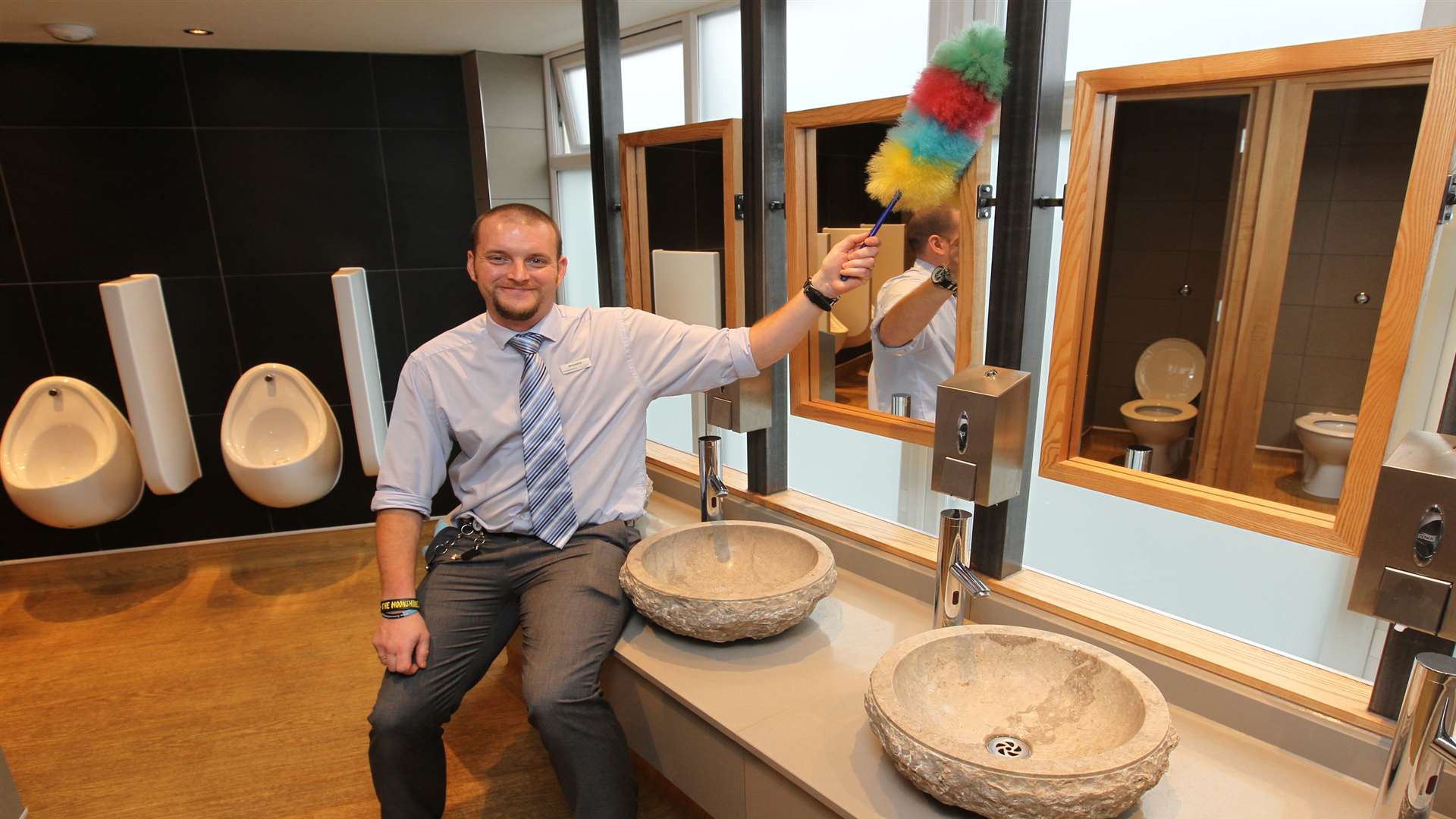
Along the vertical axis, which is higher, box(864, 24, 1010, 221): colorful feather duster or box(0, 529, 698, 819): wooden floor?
box(864, 24, 1010, 221): colorful feather duster

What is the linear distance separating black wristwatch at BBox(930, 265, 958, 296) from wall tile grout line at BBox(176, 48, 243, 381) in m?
3.44

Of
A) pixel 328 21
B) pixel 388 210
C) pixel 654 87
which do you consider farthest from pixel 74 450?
pixel 654 87

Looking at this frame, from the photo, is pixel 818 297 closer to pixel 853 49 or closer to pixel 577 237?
pixel 853 49

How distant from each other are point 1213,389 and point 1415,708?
545 mm

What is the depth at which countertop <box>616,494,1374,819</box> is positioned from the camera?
124 centimetres

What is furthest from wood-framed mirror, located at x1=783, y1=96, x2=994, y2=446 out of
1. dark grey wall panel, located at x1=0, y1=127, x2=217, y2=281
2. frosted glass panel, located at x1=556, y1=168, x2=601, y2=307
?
dark grey wall panel, located at x1=0, y1=127, x2=217, y2=281

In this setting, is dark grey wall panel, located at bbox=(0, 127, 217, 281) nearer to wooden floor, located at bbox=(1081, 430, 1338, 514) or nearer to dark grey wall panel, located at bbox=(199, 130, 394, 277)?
dark grey wall panel, located at bbox=(199, 130, 394, 277)

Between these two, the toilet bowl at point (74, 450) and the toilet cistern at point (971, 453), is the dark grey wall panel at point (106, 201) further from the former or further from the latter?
the toilet cistern at point (971, 453)

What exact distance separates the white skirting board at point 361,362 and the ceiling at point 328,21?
97cm

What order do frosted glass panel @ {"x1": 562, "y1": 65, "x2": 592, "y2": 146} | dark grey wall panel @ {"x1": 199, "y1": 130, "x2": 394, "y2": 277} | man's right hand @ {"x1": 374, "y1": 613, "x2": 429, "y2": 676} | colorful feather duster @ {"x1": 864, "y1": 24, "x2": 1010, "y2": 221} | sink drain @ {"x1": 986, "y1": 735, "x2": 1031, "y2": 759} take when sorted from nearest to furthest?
sink drain @ {"x1": 986, "y1": 735, "x2": 1031, "y2": 759}
colorful feather duster @ {"x1": 864, "y1": 24, "x2": 1010, "y2": 221}
man's right hand @ {"x1": 374, "y1": 613, "x2": 429, "y2": 676}
dark grey wall panel @ {"x1": 199, "y1": 130, "x2": 394, "y2": 277}
frosted glass panel @ {"x1": 562, "y1": 65, "x2": 592, "y2": 146}

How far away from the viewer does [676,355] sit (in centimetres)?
205

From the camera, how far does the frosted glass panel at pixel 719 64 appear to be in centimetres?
287

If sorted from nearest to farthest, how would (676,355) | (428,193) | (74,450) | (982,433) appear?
(982,433) → (676,355) → (74,450) → (428,193)

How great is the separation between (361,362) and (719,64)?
6.22 ft
